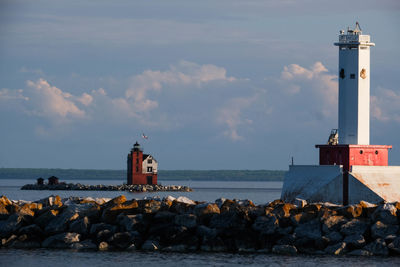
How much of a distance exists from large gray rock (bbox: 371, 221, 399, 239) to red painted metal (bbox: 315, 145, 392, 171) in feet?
40.3

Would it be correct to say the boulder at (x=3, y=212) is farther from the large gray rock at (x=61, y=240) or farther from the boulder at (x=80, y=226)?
the boulder at (x=80, y=226)

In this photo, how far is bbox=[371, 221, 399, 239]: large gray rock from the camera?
27.1m

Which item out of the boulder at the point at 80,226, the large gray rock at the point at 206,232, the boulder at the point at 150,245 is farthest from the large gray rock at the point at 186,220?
the boulder at the point at 80,226

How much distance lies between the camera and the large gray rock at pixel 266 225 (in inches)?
1081

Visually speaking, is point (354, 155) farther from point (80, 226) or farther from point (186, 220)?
point (80, 226)

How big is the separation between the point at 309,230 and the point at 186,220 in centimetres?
385

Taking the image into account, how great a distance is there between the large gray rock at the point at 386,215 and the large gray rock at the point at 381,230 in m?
0.38

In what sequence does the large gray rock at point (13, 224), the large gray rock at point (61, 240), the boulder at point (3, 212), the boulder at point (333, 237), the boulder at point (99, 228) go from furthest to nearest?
the boulder at point (3, 212), the large gray rock at point (13, 224), the boulder at point (99, 228), the large gray rock at point (61, 240), the boulder at point (333, 237)

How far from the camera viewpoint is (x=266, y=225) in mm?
27484

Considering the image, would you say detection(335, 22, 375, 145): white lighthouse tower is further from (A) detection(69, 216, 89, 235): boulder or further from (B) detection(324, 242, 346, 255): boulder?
(A) detection(69, 216, 89, 235): boulder

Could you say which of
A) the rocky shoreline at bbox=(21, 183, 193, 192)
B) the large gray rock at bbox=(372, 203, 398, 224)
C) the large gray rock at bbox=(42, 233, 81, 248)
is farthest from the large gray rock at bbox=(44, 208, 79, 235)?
the rocky shoreline at bbox=(21, 183, 193, 192)

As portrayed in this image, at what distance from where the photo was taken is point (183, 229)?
90.9ft

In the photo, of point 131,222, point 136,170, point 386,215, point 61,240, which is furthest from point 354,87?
point 136,170

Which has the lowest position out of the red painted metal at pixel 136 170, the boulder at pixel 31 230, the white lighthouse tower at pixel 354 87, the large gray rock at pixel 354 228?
the boulder at pixel 31 230
